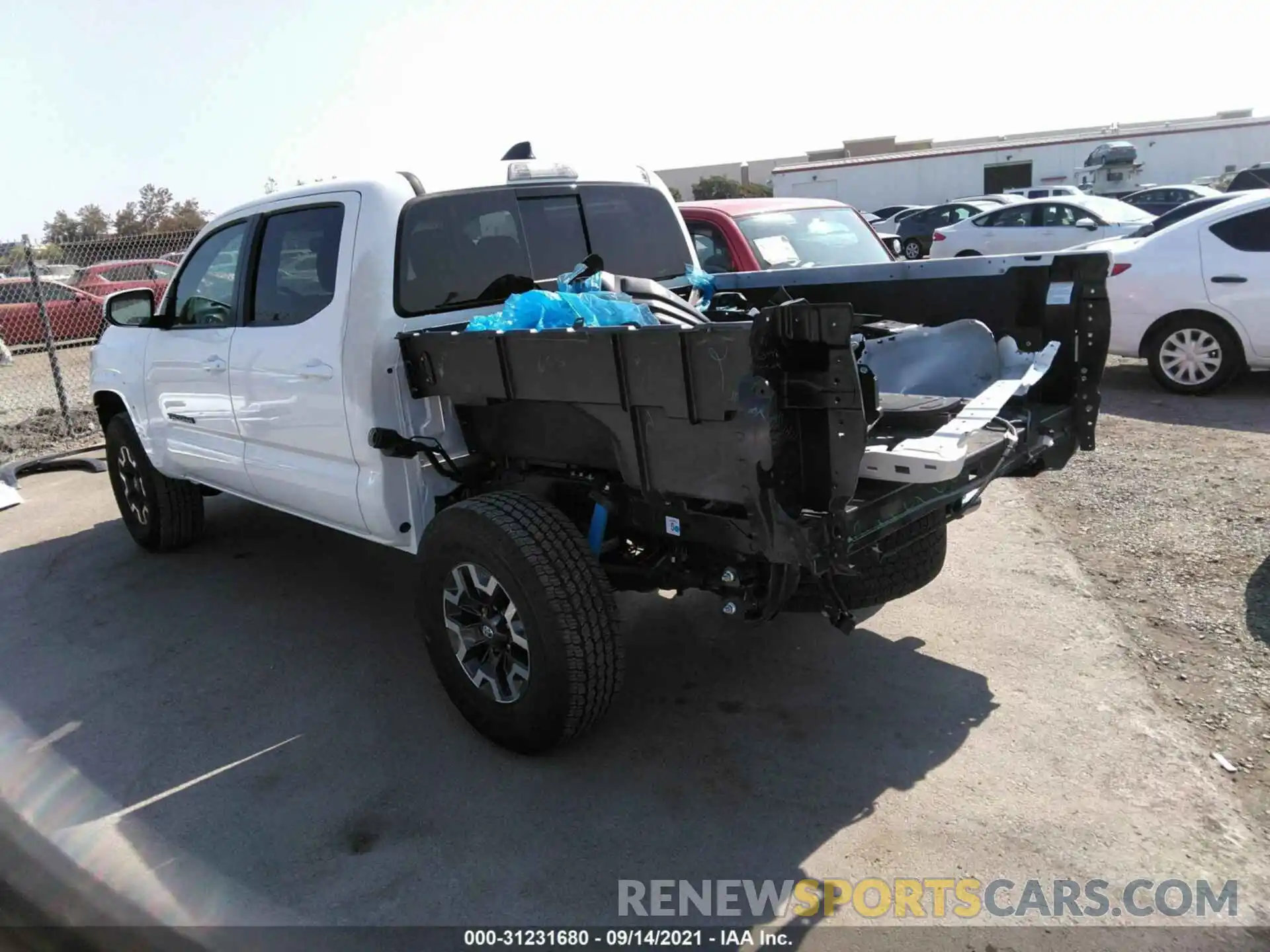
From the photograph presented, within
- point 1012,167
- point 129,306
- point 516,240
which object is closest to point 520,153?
point 516,240

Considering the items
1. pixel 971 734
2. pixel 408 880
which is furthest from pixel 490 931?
pixel 971 734

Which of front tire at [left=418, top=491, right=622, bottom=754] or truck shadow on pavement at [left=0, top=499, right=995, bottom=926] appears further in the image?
front tire at [left=418, top=491, right=622, bottom=754]

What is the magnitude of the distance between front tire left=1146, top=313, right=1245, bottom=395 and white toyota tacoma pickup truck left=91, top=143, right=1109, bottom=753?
504 centimetres

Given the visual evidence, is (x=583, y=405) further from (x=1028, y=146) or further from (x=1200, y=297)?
(x=1028, y=146)

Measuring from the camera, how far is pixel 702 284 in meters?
4.74

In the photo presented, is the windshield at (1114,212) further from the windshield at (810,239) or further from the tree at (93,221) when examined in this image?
the tree at (93,221)

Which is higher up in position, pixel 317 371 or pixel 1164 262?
pixel 317 371

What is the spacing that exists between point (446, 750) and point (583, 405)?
4.85 ft

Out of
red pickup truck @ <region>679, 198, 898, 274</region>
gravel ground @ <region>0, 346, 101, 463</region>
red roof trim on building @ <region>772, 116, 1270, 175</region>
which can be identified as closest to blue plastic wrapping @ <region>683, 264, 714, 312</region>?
red pickup truck @ <region>679, 198, 898, 274</region>

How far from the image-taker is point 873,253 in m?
7.70

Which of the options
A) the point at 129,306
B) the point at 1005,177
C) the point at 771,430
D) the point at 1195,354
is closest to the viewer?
the point at 771,430

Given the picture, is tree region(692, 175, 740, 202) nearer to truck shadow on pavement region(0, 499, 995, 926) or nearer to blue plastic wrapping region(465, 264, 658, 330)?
truck shadow on pavement region(0, 499, 995, 926)

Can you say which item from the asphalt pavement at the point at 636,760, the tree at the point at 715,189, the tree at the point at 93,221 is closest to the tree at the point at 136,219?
the tree at the point at 93,221

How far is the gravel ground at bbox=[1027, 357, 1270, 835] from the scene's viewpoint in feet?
11.7
